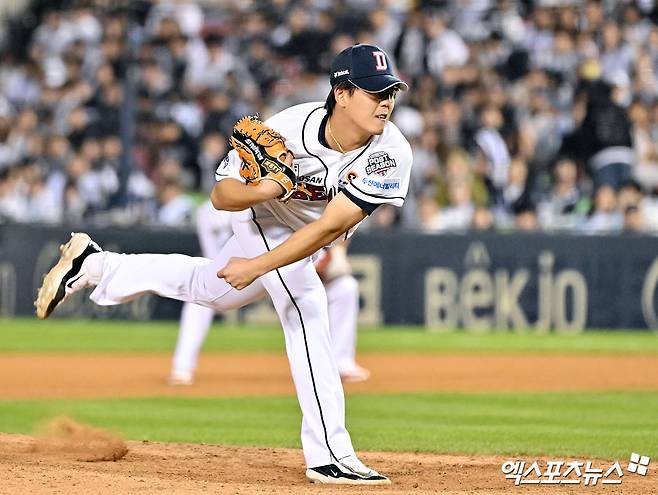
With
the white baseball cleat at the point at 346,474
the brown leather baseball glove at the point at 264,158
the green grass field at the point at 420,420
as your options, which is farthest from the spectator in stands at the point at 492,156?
the brown leather baseball glove at the point at 264,158

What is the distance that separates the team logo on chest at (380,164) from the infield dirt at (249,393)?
57.5 inches

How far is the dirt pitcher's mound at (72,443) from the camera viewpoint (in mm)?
6953

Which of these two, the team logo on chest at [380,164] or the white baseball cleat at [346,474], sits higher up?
the team logo on chest at [380,164]

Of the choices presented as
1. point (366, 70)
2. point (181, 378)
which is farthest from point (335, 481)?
point (181, 378)

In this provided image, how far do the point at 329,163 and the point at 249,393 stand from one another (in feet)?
16.6

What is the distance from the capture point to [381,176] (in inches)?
238

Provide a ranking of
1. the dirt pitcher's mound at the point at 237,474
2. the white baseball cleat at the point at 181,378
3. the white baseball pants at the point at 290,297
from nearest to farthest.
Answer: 1. the dirt pitcher's mound at the point at 237,474
2. the white baseball pants at the point at 290,297
3. the white baseball cleat at the point at 181,378

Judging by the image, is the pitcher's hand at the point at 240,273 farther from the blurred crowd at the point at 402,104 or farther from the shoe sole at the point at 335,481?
the blurred crowd at the point at 402,104

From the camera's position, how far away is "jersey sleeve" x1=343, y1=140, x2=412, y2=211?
19.6 ft

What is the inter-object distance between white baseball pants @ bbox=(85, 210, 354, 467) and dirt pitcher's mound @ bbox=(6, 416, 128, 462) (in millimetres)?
868

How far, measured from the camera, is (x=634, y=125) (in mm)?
17172

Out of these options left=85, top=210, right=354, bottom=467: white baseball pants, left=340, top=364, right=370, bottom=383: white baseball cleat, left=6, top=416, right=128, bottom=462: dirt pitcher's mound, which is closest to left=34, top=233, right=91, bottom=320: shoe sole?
left=85, top=210, right=354, bottom=467: white baseball pants

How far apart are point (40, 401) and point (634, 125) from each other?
973 cm

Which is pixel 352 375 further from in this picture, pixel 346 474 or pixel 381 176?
pixel 381 176
